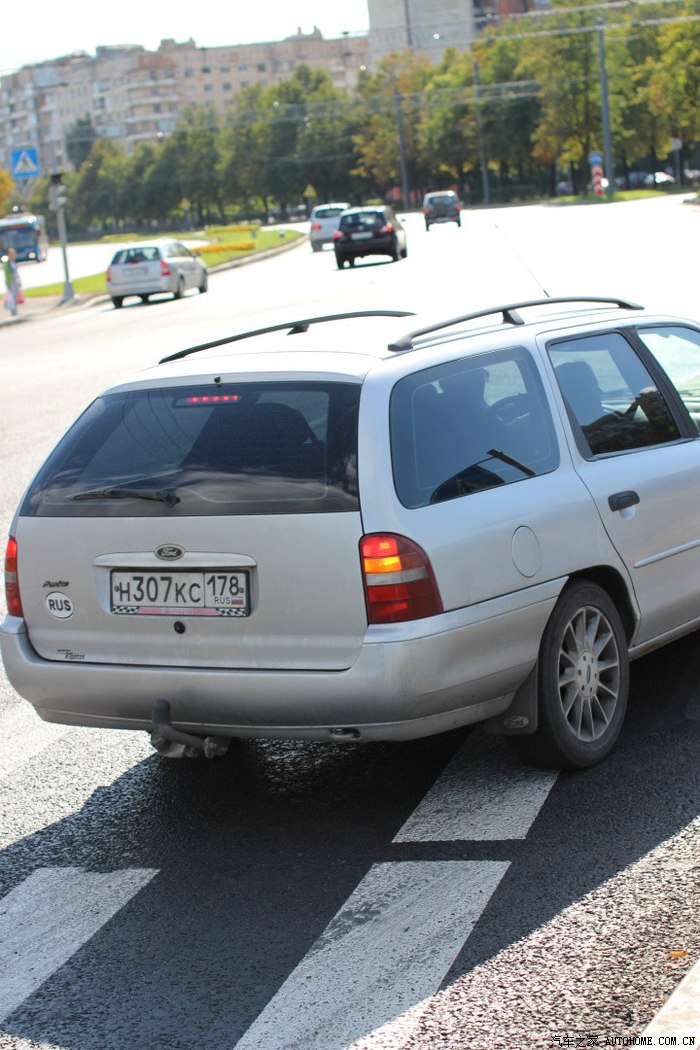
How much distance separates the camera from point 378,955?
398 cm

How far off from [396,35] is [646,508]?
199068 mm

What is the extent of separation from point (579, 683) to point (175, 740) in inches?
53.8

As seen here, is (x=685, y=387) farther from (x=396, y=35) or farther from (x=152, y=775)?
(x=396, y=35)

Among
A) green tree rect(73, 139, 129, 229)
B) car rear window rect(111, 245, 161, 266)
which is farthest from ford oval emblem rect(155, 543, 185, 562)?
green tree rect(73, 139, 129, 229)

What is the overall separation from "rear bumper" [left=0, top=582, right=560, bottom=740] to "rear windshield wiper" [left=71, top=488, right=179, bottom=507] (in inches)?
20.9

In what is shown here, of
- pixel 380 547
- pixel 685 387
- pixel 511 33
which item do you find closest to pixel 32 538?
pixel 380 547

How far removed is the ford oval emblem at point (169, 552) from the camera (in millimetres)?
4898

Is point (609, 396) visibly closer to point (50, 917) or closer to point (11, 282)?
point (50, 917)

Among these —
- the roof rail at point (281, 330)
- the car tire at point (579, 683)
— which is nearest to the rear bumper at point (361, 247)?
the roof rail at point (281, 330)

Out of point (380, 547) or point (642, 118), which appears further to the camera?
point (642, 118)

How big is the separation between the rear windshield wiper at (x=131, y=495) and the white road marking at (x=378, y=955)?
1298mm

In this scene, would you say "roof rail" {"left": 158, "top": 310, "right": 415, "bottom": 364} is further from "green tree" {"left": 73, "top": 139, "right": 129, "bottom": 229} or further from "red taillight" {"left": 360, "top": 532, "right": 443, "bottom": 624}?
"green tree" {"left": 73, "top": 139, "right": 129, "bottom": 229}

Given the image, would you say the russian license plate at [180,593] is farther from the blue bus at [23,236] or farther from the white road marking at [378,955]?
the blue bus at [23,236]

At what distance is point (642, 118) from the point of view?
360 feet
